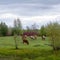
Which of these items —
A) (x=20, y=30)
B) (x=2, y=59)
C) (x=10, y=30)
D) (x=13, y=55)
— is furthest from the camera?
(x=10, y=30)

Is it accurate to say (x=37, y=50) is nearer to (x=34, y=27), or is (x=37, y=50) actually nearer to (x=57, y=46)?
(x=57, y=46)

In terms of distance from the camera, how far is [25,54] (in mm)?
72938

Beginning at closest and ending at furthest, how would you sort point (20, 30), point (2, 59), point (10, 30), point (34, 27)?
point (2, 59) → point (20, 30) → point (10, 30) → point (34, 27)

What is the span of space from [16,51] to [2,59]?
13.4m

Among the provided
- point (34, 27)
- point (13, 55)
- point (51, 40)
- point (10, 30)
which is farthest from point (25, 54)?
point (34, 27)

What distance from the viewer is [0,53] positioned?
250ft

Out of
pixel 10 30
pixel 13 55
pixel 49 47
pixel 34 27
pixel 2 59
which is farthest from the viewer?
pixel 34 27

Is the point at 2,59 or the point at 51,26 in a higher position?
the point at 51,26

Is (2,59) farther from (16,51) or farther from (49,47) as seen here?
(49,47)

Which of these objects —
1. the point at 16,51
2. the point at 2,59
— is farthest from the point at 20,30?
the point at 2,59

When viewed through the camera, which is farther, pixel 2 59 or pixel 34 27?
pixel 34 27

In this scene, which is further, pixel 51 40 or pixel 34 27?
pixel 34 27

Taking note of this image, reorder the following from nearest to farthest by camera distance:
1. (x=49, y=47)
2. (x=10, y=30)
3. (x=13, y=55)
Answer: (x=13, y=55)
(x=49, y=47)
(x=10, y=30)

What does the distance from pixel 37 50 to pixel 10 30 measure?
182 feet
